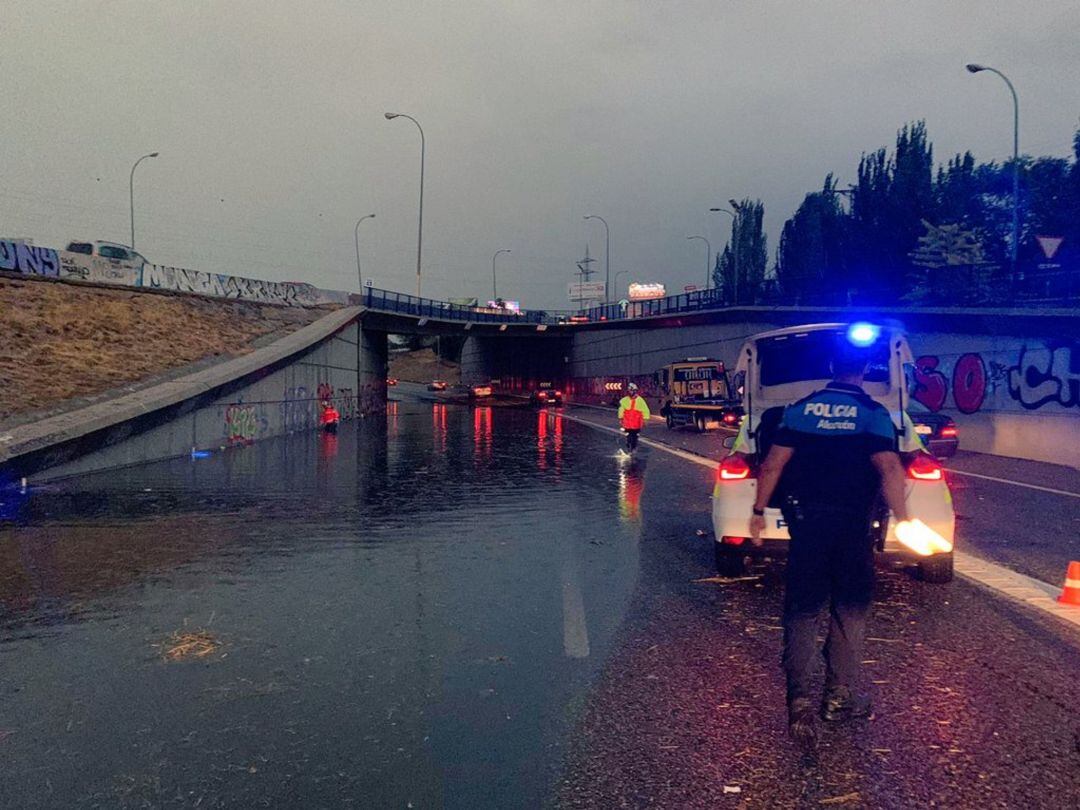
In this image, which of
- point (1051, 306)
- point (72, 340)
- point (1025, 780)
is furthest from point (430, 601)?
point (72, 340)

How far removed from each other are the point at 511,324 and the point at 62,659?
64.3 m

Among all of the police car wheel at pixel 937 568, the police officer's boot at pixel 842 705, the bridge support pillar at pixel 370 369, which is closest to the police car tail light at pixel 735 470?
the police car wheel at pixel 937 568

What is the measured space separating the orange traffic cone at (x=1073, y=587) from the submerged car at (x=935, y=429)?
463 inches

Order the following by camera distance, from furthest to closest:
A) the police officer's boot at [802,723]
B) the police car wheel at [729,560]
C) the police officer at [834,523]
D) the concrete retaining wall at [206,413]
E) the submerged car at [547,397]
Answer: the submerged car at [547,397] → the concrete retaining wall at [206,413] → the police car wheel at [729,560] → the police officer at [834,523] → the police officer's boot at [802,723]

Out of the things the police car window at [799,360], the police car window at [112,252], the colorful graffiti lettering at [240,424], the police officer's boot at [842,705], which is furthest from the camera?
the police car window at [112,252]

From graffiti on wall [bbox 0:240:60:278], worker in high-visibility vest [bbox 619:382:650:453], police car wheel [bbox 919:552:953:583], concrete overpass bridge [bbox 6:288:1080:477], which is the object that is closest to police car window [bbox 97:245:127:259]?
graffiti on wall [bbox 0:240:60:278]

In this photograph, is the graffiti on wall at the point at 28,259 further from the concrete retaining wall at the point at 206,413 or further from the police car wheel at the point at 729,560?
the police car wheel at the point at 729,560

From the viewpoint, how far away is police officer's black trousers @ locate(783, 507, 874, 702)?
4273 mm

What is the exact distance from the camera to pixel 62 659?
5594mm

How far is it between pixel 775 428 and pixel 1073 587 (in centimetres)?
272

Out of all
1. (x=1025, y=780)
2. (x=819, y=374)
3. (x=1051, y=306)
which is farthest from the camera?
(x=1051, y=306)

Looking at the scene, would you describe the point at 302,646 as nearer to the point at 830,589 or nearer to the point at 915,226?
the point at 830,589

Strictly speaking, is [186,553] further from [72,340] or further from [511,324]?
[511,324]

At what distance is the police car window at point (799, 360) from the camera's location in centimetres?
834
